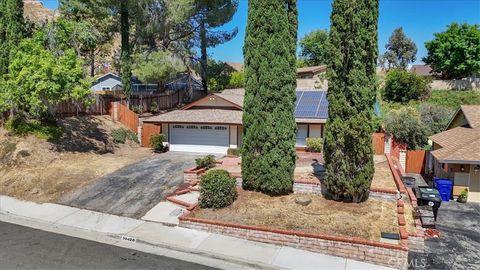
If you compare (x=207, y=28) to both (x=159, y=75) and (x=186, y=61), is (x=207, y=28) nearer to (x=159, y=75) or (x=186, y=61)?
(x=186, y=61)

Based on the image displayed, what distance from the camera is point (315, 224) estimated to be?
1202 centimetres

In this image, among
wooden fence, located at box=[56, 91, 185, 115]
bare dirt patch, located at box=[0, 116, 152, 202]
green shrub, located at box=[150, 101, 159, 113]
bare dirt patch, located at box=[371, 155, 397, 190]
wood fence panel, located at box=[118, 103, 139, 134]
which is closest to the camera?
bare dirt patch, located at box=[371, 155, 397, 190]

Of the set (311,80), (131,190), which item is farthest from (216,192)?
(311,80)

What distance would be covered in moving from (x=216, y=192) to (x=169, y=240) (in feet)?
8.39

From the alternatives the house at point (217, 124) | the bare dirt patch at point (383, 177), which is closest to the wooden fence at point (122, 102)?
the house at point (217, 124)

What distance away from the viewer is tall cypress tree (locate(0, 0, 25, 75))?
2259cm

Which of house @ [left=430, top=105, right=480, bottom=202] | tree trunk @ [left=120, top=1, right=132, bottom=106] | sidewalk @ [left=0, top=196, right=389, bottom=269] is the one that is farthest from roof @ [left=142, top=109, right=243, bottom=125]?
A: house @ [left=430, top=105, right=480, bottom=202]

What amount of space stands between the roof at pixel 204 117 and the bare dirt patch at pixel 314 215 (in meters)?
9.45

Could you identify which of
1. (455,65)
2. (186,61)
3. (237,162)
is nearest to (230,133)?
(237,162)

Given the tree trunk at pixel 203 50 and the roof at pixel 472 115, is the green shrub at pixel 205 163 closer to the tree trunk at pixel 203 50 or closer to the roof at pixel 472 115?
the roof at pixel 472 115

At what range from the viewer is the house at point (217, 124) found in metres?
Result: 23.8

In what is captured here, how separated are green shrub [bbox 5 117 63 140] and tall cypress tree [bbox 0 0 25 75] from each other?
3468mm

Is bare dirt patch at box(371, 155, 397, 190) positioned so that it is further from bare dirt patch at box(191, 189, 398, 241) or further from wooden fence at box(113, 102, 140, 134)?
wooden fence at box(113, 102, 140, 134)

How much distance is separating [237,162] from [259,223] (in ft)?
25.8
